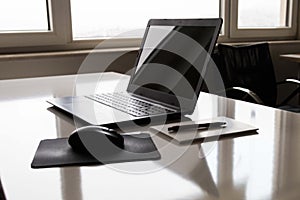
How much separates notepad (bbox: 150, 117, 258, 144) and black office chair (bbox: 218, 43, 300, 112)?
64.3 inches

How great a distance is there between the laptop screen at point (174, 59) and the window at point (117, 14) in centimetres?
132

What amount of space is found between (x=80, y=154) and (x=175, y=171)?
0.20m

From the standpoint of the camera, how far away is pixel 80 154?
74cm

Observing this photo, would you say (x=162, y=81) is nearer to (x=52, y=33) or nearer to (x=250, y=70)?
(x=52, y=33)

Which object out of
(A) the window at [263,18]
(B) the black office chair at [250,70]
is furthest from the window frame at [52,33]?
(A) the window at [263,18]

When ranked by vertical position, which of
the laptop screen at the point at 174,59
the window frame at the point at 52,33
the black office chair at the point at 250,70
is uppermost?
the window frame at the point at 52,33

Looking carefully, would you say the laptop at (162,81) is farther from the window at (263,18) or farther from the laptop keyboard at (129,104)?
the window at (263,18)

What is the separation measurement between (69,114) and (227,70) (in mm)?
1688

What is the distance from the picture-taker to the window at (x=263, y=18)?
10.3 ft

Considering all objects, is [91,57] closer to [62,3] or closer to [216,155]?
[62,3]

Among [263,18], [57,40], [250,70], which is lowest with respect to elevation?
[250,70]

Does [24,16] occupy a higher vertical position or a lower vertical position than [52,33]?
higher

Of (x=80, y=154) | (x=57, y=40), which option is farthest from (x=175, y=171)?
(x=57, y=40)

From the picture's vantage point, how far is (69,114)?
1067 mm
